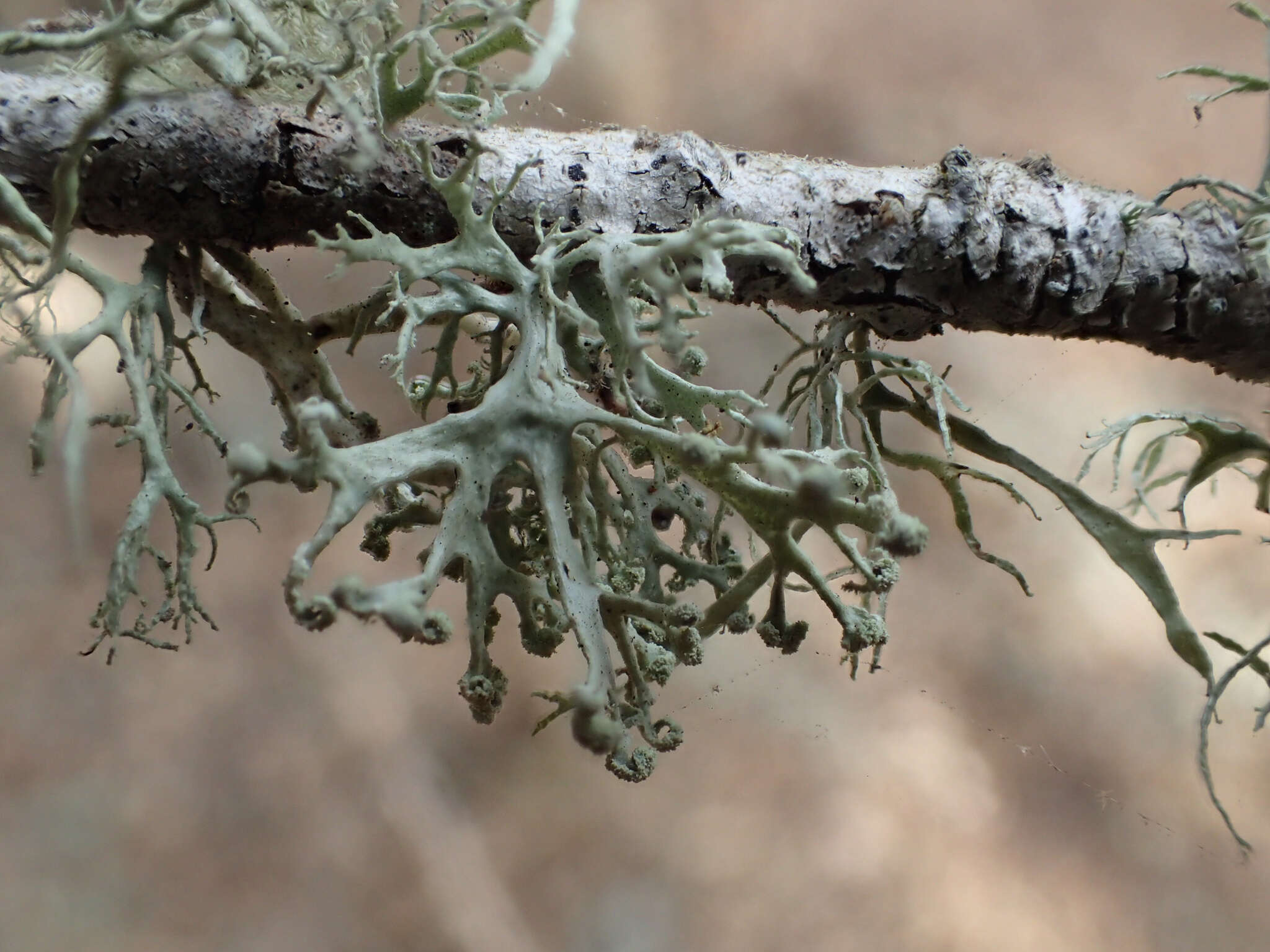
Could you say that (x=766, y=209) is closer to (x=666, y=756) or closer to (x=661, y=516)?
(x=661, y=516)

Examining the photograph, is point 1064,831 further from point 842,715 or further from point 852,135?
point 852,135

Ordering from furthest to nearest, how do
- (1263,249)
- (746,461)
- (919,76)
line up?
(919,76), (1263,249), (746,461)

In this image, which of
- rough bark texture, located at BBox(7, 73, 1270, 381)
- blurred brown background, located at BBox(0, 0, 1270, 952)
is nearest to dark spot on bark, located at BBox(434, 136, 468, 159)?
rough bark texture, located at BBox(7, 73, 1270, 381)

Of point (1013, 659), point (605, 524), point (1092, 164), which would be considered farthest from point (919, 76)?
point (605, 524)

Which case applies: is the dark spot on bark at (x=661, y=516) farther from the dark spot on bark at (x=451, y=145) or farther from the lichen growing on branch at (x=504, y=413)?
the dark spot on bark at (x=451, y=145)

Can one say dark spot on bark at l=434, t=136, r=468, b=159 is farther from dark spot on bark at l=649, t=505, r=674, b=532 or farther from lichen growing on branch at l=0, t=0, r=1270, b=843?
dark spot on bark at l=649, t=505, r=674, b=532
